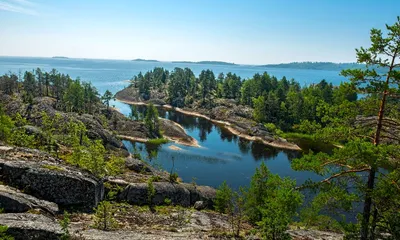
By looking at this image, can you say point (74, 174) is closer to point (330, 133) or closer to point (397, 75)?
point (330, 133)

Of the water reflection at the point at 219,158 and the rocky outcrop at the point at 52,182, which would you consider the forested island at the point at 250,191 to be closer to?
the rocky outcrop at the point at 52,182

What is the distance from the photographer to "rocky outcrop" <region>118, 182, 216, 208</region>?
102 feet

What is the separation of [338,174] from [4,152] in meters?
27.3

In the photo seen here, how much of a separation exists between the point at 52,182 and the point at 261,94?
4557 inches

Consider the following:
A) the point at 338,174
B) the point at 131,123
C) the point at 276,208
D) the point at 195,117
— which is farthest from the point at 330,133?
the point at 195,117

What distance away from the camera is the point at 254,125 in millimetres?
101188

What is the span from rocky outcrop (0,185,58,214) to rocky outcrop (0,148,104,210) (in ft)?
4.81

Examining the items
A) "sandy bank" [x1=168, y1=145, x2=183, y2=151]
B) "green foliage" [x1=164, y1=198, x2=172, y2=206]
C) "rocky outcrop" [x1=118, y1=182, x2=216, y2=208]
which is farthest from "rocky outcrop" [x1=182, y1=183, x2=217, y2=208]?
"sandy bank" [x1=168, y1=145, x2=183, y2=151]

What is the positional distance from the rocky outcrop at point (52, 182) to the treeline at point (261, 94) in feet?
180

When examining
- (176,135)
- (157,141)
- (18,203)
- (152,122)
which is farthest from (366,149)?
(152,122)

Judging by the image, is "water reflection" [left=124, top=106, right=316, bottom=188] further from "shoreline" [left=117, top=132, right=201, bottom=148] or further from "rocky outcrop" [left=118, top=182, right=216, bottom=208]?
"rocky outcrop" [left=118, top=182, right=216, bottom=208]

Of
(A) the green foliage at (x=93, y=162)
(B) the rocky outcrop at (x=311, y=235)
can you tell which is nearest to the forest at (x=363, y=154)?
(B) the rocky outcrop at (x=311, y=235)

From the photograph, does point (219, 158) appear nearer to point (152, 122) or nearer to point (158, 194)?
point (152, 122)

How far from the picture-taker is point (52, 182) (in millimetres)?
23250
